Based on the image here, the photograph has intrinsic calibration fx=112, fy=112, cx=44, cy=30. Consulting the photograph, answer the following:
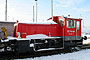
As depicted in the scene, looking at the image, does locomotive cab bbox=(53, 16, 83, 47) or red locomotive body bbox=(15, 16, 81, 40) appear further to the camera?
locomotive cab bbox=(53, 16, 83, 47)

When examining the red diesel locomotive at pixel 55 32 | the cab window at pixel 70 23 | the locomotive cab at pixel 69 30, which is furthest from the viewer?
the cab window at pixel 70 23

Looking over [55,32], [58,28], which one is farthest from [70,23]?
[55,32]

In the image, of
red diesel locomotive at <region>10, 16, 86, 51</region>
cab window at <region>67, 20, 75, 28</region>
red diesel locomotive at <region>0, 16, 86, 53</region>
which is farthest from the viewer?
cab window at <region>67, 20, 75, 28</region>

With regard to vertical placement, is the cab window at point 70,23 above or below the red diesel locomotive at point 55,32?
above

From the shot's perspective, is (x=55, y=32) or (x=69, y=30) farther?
(x=69, y=30)

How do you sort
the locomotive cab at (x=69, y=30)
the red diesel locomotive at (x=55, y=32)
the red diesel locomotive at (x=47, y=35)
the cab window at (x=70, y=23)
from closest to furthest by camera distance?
the red diesel locomotive at (x=47, y=35) → the red diesel locomotive at (x=55, y=32) → the locomotive cab at (x=69, y=30) → the cab window at (x=70, y=23)

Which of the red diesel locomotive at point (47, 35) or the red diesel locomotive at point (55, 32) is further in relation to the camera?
the red diesel locomotive at point (55, 32)

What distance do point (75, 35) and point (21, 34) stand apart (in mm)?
5179

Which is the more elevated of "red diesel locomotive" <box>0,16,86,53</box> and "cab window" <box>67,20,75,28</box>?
"cab window" <box>67,20,75,28</box>

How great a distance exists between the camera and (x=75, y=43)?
34.8 feet

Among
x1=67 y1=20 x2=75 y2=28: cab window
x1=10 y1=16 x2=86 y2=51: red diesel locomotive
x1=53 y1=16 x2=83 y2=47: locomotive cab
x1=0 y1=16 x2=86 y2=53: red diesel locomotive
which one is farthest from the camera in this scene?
x1=67 y1=20 x2=75 y2=28: cab window

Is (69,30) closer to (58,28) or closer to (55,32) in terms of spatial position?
(58,28)

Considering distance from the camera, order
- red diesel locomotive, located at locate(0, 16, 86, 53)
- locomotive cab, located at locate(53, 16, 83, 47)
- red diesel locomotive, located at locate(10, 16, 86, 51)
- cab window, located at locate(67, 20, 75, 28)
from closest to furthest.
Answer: red diesel locomotive, located at locate(0, 16, 86, 53), red diesel locomotive, located at locate(10, 16, 86, 51), locomotive cab, located at locate(53, 16, 83, 47), cab window, located at locate(67, 20, 75, 28)

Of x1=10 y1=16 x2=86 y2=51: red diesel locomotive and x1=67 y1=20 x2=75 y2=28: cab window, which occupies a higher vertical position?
x1=67 y1=20 x2=75 y2=28: cab window
